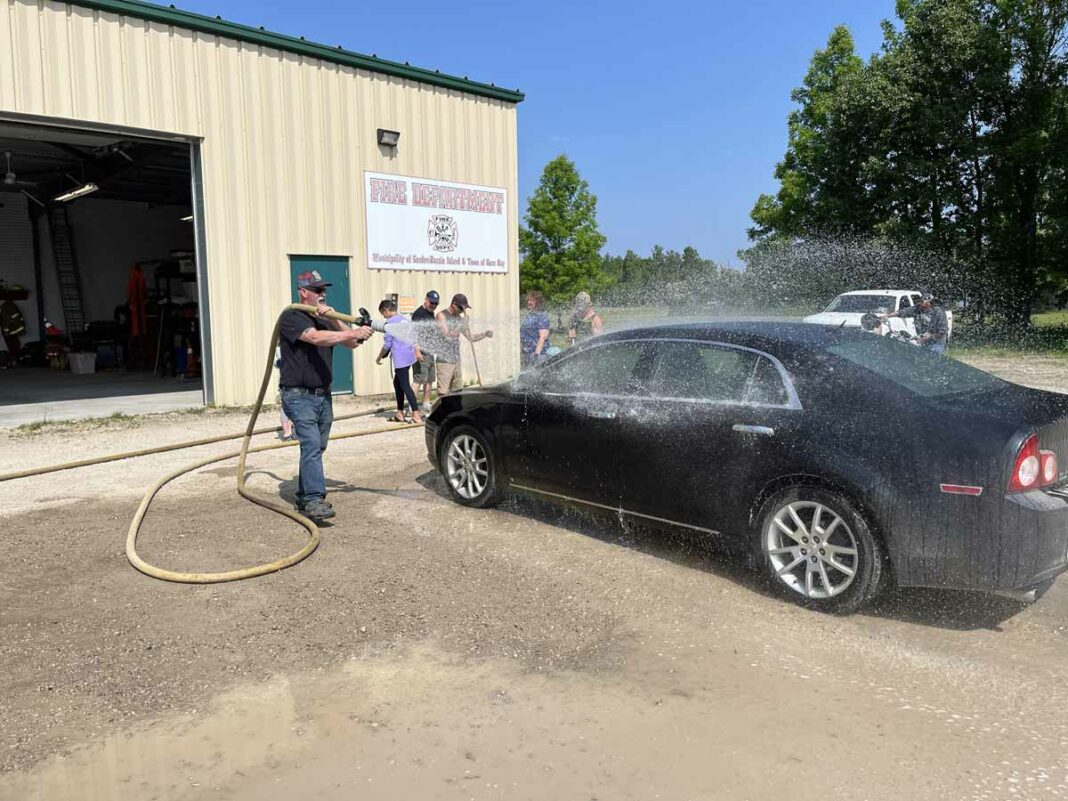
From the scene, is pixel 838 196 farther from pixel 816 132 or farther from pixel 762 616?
pixel 762 616

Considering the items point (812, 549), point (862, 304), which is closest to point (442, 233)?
point (812, 549)

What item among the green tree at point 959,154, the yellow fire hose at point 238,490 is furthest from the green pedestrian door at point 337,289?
the green tree at point 959,154

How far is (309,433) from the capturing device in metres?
6.13

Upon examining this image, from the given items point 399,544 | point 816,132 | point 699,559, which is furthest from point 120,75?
point 816,132

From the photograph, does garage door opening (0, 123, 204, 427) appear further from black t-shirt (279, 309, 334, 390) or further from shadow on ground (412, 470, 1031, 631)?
shadow on ground (412, 470, 1031, 631)

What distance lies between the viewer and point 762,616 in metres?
4.33

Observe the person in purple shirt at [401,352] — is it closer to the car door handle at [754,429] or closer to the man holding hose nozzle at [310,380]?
the man holding hose nozzle at [310,380]

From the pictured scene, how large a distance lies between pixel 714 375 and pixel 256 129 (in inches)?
405

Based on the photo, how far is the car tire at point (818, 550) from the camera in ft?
13.5

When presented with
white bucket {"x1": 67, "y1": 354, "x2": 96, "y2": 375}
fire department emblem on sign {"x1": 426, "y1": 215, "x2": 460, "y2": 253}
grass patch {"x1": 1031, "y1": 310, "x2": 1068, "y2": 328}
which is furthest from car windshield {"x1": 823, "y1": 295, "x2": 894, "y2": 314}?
white bucket {"x1": 67, "y1": 354, "x2": 96, "y2": 375}

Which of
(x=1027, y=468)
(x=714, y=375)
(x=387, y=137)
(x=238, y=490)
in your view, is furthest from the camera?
(x=387, y=137)

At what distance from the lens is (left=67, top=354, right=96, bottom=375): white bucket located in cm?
1894

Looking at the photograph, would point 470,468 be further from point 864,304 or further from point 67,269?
point 67,269

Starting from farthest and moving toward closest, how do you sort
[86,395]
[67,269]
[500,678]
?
[67,269], [86,395], [500,678]
